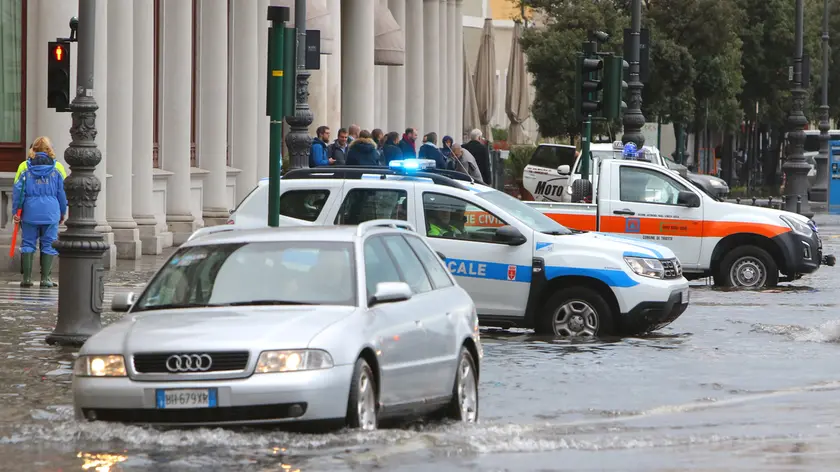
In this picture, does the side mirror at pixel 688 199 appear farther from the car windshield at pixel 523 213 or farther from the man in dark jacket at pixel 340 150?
the man in dark jacket at pixel 340 150

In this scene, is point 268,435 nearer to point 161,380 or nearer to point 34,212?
point 161,380

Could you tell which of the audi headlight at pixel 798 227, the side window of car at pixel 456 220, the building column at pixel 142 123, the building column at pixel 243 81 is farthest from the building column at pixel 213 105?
the side window of car at pixel 456 220

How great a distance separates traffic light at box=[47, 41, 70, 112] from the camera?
617 inches

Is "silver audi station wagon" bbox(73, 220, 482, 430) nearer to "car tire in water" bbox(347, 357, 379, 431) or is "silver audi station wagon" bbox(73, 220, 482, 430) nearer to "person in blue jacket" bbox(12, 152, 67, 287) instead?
"car tire in water" bbox(347, 357, 379, 431)

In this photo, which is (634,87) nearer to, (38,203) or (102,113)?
(102,113)

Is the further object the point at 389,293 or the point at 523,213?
the point at 523,213

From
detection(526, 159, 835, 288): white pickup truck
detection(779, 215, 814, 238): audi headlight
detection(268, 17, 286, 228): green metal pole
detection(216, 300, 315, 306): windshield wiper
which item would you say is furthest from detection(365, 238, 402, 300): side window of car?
detection(779, 215, 814, 238): audi headlight

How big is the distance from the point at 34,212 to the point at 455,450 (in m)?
12.1

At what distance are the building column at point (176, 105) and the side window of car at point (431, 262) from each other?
18.7 metres

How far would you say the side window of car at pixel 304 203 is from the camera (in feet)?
56.7

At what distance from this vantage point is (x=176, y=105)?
2958 centimetres

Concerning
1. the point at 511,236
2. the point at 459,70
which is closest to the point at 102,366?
the point at 511,236

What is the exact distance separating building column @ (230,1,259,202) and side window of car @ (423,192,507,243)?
17.2 meters

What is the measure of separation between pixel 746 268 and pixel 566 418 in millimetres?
12325
